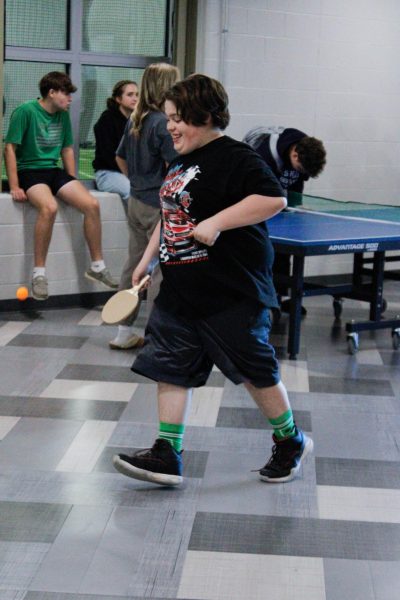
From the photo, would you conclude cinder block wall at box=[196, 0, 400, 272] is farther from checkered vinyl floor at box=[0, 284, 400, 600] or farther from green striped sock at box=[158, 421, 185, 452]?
green striped sock at box=[158, 421, 185, 452]

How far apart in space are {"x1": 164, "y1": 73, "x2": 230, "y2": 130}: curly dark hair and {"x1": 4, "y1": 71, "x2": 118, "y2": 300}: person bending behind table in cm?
349

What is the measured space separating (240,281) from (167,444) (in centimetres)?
68

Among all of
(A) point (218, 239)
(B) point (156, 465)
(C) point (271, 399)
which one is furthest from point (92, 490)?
(A) point (218, 239)

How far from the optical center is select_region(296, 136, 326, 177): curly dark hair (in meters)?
6.32

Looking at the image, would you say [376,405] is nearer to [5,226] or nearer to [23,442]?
[23,442]

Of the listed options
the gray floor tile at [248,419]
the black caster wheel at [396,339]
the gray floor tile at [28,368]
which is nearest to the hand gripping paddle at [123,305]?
the gray floor tile at [248,419]

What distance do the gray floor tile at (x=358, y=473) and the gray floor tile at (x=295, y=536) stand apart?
401 mm

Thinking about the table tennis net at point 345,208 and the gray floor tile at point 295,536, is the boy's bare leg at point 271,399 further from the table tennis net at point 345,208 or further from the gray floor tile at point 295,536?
the table tennis net at point 345,208

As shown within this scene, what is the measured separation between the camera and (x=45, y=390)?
5273 mm

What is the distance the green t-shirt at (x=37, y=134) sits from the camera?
715 cm

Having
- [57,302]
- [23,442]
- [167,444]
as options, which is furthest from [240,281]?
[57,302]

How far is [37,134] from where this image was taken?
7242mm

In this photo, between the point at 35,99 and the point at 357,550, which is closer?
the point at 357,550

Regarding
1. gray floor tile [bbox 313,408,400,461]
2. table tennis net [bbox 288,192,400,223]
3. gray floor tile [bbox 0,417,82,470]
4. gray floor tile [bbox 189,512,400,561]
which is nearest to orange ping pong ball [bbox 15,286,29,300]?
table tennis net [bbox 288,192,400,223]
